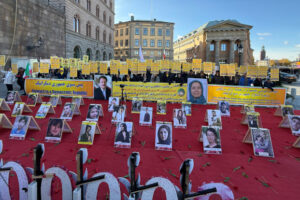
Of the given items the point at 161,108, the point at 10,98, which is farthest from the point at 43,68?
the point at 161,108

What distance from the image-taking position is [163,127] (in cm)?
553

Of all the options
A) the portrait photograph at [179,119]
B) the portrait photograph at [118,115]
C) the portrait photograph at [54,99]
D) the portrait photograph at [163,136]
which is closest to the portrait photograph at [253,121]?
the portrait photograph at [179,119]

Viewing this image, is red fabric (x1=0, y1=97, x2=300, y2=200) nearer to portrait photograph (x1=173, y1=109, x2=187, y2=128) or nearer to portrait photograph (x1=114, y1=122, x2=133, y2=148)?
portrait photograph (x1=114, y1=122, x2=133, y2=148)

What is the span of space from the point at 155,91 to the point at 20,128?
25.5ft

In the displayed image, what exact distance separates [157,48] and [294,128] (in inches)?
2645

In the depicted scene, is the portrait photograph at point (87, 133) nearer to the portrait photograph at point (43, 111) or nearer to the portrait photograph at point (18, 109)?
the portrait photograph at point (43, 111)

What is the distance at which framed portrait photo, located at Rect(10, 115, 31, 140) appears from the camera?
5.96m

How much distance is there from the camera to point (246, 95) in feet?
38.6

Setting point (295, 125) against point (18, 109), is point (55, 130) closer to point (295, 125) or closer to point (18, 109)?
point (18, 109)

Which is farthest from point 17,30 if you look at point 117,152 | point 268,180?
point 268,180

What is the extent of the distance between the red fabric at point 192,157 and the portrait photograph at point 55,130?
0.26 metres

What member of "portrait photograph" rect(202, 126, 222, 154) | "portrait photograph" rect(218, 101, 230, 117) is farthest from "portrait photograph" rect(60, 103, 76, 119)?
"portrait photograph" rect(218, 101, 230, 117)

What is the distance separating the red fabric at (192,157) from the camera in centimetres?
402

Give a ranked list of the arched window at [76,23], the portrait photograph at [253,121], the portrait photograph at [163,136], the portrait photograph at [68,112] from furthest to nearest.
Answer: the arched window at [76,23], the portrait photograph at [68,112], the portrait photograph at [253,121], the portrait photograph at [163,136]
